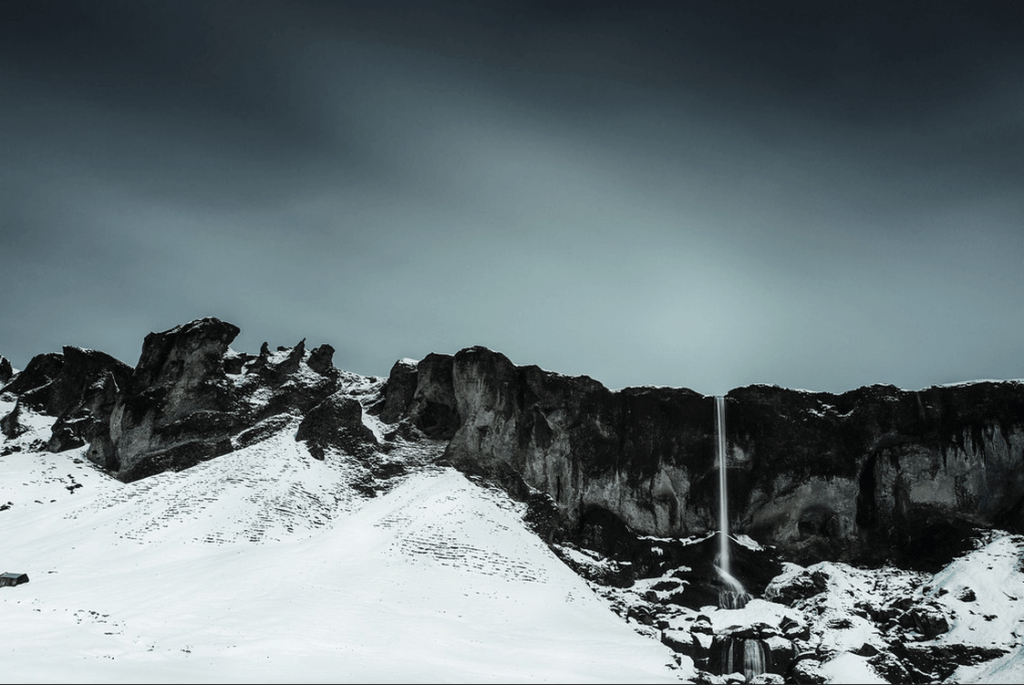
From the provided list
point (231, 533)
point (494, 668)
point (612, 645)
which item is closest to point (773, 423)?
point (612, 645)

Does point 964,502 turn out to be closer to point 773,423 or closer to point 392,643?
point 773,423

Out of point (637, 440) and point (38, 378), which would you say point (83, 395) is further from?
point (637, 440)

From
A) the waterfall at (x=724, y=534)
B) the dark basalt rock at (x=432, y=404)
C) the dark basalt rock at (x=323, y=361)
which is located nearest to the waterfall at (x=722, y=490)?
the waterfall at (x=724, y=534)

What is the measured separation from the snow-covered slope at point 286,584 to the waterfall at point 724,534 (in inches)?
336

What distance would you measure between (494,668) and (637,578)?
22302mm

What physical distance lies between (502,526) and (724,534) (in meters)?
15.3

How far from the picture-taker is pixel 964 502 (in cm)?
4722

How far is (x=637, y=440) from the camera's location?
5388cm

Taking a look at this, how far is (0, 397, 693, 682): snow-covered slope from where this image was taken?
26312 mm

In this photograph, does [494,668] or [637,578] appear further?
[637,578]

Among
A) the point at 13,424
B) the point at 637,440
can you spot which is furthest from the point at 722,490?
the point at 13,424

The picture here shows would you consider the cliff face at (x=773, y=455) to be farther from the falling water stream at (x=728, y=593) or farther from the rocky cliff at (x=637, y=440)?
the falling water stream at (x=728, y=593)

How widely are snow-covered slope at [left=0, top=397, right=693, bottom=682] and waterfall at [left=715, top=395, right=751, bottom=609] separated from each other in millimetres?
8534

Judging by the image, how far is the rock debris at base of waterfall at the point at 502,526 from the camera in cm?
3175
